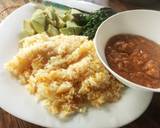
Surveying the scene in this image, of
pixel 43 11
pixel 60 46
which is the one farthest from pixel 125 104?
pixel 43 11

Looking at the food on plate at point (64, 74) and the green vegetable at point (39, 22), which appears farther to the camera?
the green vegetable at point (39, 22)

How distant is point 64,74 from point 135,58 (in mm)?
295

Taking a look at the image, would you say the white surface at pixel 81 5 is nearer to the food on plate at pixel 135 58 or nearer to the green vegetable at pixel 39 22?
the green vegetable at pixel 39 22

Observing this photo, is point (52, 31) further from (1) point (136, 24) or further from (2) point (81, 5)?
(1) point (136, 24)

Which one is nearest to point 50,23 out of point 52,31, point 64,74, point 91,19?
point 52,31

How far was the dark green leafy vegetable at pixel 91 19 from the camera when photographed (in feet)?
4.67

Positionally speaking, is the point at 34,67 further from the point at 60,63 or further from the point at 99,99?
the point at 99,99

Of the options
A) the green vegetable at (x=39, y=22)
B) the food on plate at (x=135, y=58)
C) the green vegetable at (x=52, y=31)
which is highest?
the green vegetable at (x=39, y=22)

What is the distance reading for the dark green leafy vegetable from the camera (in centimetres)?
142

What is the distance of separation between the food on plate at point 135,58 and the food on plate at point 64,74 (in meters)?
0.06

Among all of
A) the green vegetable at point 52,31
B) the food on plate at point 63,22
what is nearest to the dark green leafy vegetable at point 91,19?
the food on plate at point 63,22

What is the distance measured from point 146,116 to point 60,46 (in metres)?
0.45

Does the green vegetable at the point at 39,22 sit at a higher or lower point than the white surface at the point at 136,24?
higher

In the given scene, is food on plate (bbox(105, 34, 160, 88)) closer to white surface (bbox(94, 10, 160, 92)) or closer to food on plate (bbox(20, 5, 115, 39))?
white surface (bbox(94, 10, 160, 92))
